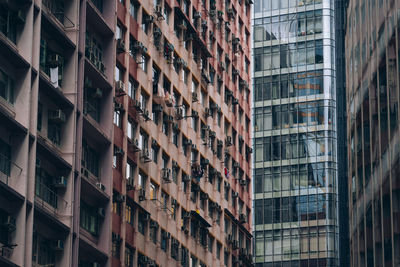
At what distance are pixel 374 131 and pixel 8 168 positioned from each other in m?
25.6

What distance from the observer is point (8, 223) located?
43188 millimetres

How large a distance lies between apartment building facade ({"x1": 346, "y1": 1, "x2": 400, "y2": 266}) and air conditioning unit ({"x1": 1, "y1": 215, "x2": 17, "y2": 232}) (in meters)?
20.3

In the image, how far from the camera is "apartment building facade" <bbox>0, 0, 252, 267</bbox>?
151 ft

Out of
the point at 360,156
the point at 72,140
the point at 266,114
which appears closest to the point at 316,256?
the point at 266,114

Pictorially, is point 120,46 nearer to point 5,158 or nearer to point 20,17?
point 20,17

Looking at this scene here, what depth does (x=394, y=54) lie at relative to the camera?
57.5m

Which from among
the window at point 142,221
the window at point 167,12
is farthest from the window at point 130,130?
the window at point 167,12

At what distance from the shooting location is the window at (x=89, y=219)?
176 feet

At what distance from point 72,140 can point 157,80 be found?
1630cm

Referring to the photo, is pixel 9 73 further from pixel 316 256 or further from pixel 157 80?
pixel 316 256

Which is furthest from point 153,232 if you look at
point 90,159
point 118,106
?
point 90,159

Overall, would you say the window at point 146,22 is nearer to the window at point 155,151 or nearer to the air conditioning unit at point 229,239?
the window at point 155,151

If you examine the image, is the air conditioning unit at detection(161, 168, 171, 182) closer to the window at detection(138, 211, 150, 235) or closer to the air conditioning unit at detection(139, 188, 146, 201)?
the air conditioning unit at detection(139, 188, 146, 201)

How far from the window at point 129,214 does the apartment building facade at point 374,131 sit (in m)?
13.6
